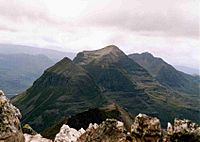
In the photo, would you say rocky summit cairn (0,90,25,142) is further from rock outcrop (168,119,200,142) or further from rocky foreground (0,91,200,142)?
rock outcrop (168,119,200,142)

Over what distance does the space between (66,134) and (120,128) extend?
663cm

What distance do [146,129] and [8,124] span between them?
482 inches

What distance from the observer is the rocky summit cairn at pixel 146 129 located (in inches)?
1410

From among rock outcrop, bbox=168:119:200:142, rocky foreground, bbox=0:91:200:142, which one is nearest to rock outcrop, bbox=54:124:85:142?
rocky foreground, bbox=0:91:200:142

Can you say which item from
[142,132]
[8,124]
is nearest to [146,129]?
[142,132]

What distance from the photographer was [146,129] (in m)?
36.0

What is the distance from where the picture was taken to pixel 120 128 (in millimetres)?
38094

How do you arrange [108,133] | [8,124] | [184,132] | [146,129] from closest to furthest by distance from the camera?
[184,132] → [146,129] → [8,124] → [108,133]

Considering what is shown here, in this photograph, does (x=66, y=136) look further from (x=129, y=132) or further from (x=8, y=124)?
(x=129, y=132)

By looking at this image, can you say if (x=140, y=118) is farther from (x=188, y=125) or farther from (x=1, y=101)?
(x=1, y=101)

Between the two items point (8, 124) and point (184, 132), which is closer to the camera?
point (184, 132)

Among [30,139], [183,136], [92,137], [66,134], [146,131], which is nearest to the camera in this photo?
[183,136]

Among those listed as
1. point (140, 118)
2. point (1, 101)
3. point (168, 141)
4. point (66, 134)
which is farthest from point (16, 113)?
point (168, 141)

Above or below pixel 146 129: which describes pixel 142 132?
below
